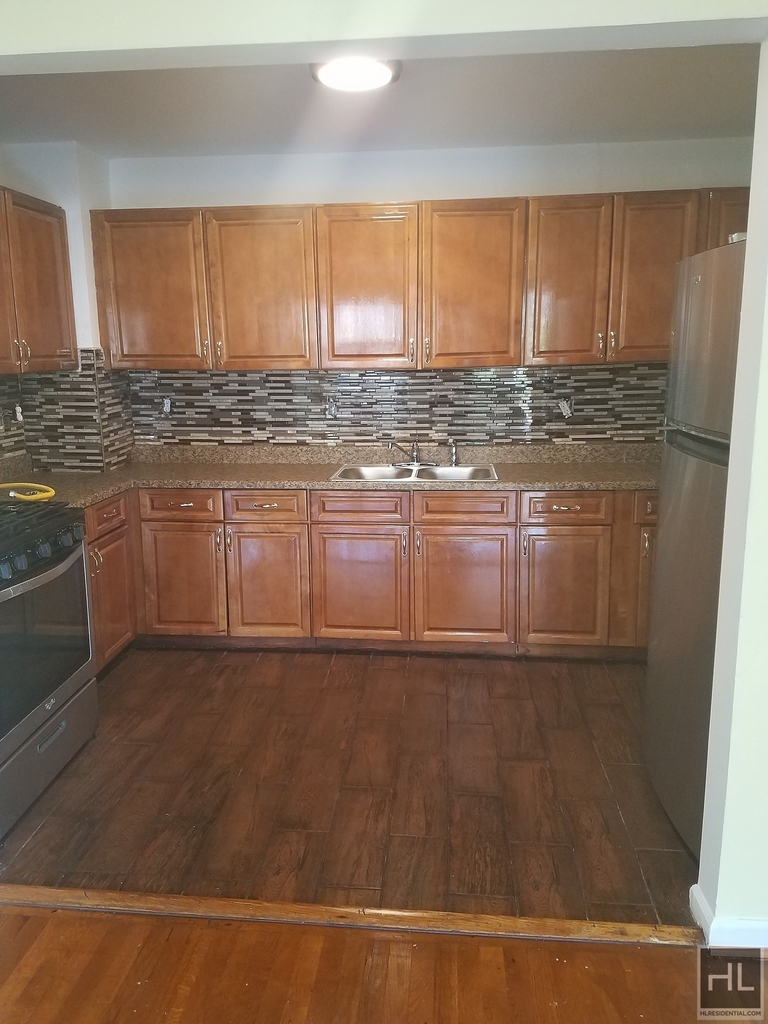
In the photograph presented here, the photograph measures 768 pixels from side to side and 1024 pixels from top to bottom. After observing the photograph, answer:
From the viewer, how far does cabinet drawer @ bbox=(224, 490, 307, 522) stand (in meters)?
3.55

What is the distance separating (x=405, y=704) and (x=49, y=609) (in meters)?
1.47

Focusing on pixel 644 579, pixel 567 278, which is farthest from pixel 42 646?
pixel 567 278

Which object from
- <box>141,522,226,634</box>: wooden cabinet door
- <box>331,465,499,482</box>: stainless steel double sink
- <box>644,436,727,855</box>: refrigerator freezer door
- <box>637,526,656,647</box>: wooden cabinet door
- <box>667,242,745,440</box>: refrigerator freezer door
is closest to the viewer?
<box>667,242,745,440</box>: refrigerator freezer door

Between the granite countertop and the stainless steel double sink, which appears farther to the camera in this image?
the stainless steel double sink

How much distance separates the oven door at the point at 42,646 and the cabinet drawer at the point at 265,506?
90 centimetres

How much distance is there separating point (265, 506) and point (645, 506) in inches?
69.7

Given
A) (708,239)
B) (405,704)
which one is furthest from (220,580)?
(708,239)

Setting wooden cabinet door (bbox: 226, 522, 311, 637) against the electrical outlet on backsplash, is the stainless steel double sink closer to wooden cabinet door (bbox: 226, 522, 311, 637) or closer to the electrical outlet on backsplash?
the electrical outlet on backsplash

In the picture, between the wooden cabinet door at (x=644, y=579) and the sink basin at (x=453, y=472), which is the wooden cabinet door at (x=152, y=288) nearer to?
the sink basin at (x=453, y=472)

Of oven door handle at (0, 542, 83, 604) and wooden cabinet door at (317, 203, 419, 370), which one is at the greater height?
wooden cabinet door at (317, 203, 419, 370)

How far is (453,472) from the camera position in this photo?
3.85m

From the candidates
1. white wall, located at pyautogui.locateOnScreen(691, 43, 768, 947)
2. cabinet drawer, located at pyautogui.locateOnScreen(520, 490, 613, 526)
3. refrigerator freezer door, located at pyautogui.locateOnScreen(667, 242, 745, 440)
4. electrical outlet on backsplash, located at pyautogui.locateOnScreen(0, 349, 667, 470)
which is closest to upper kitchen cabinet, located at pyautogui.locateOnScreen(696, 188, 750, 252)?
electrical outlet on backsplash, located at pyautogui.locateOnScreen(0, 349, 667, 470)

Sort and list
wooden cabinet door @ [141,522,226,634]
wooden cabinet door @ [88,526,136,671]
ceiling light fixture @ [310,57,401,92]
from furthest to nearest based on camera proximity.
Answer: wooden cabinet door @ [141,522,226,634], wooden cabinet door @ [88,526,136,671], ceiling light fixture @ [310,57,401,92]

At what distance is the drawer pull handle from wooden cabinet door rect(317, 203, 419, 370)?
199cm
